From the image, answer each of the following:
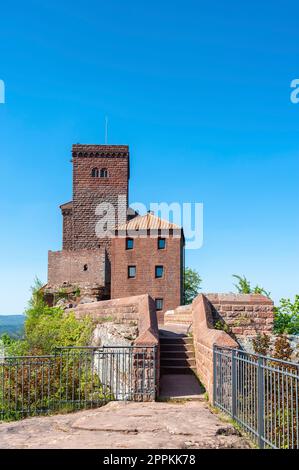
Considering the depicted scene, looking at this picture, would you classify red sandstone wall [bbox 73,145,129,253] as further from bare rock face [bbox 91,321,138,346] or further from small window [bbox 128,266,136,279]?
bare rock face [bbox 91,321,138,346]

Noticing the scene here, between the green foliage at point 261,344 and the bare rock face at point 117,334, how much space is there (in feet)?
12.7

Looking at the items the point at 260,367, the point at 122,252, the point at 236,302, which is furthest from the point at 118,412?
the point at 122,252

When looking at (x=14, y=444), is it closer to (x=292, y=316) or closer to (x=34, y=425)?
(x=34, y=425)

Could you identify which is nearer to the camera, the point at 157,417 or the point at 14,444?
the point at 14,444

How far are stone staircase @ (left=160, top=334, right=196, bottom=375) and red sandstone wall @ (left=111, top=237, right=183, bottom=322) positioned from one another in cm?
2480

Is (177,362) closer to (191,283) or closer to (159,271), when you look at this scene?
(159,271)

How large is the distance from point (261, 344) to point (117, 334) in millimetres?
4941

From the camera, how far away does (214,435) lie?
24.7 feet

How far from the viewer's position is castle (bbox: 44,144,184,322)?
4003 centimetres

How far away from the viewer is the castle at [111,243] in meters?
40.0

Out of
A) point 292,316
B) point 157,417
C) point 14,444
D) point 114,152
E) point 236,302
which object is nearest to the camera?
point 14,444

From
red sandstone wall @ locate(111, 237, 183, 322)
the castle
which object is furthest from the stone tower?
red sandstone wall @ locate(111, 237, 183, 322)

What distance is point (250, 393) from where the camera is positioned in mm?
8172
